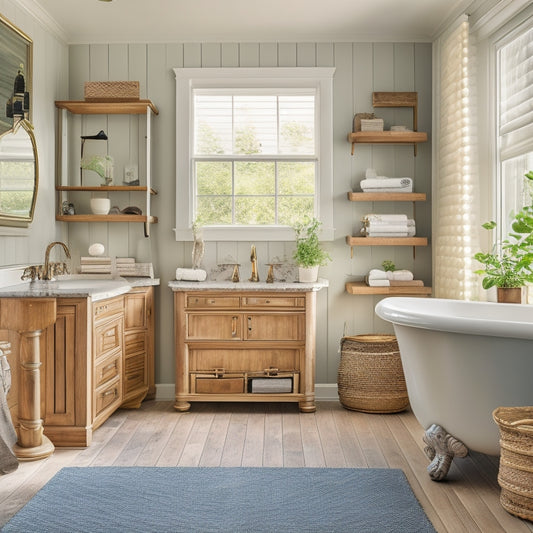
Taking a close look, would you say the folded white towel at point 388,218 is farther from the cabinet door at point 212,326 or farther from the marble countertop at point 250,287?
the cabinet door at point 212,326

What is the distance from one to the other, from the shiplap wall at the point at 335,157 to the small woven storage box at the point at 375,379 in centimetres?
44

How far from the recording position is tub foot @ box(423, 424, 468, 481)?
2896 mm

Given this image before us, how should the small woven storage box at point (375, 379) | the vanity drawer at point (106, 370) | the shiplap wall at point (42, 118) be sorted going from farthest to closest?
the small woven storage box at point (375, 379), the shiplap wall at point (42, 118), the vanity drawer at point (106, 370)

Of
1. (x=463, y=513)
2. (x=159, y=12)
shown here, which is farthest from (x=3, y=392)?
(x=159, y=12)

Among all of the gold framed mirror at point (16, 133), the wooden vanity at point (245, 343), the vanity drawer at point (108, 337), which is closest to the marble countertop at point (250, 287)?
the wooden vanity at point (245, 343)

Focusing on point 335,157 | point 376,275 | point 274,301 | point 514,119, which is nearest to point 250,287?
point 274,301

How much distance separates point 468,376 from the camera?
2.79 metres

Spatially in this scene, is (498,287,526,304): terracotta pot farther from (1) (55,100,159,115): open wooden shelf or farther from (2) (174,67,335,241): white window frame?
(1) (55,100,159,115): open wooden shelf

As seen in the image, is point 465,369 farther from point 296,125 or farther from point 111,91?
point 111,91

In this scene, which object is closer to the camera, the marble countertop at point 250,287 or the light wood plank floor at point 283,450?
the light wood plank floor at point 283,450

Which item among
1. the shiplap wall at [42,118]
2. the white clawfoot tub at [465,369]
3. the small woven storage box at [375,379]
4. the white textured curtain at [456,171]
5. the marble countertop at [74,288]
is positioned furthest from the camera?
the small woven storage box at [375,379]

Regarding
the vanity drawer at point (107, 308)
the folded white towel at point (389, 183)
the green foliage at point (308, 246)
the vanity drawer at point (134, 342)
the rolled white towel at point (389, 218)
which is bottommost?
the vanity drawer at point (134, 342)

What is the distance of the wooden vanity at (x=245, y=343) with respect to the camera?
426 centimetres

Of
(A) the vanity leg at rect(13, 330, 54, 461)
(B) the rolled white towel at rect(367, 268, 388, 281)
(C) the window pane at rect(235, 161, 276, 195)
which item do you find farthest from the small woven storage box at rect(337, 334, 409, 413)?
(A) the vanity leg at rect(13, 330, 54, 461)
